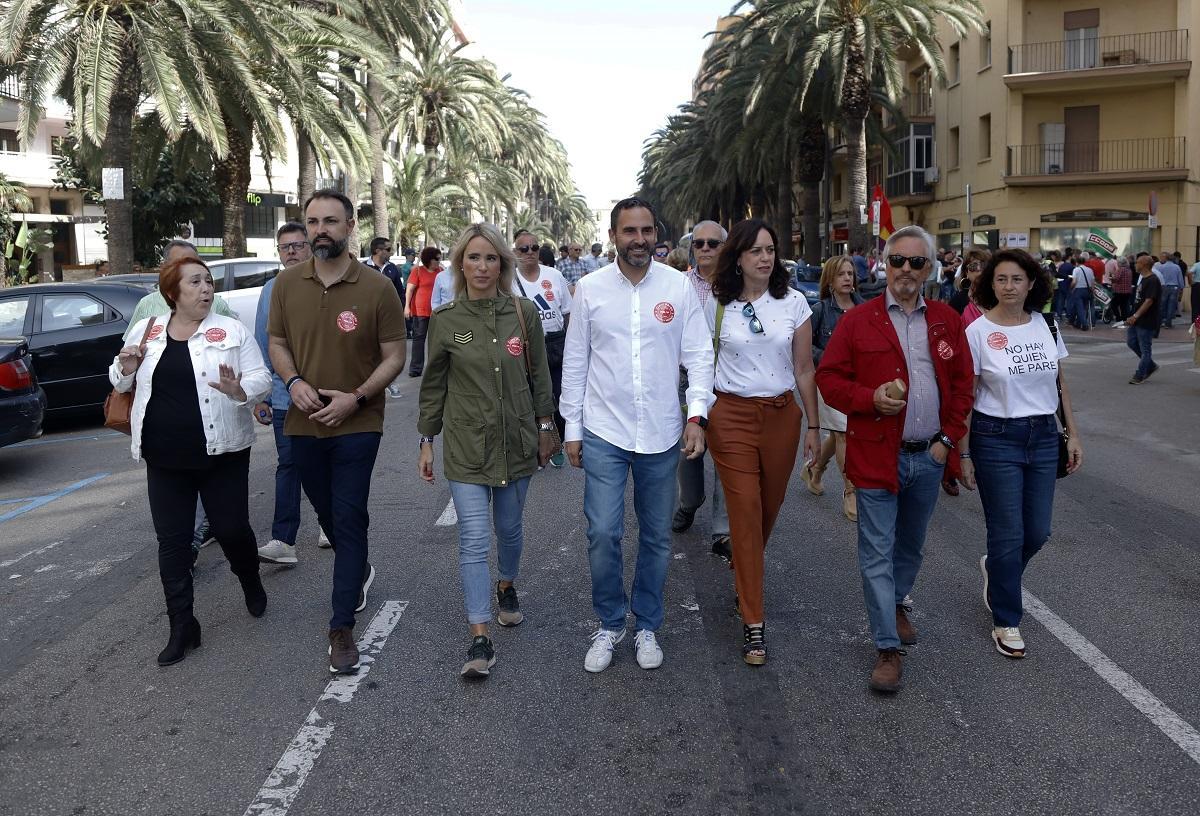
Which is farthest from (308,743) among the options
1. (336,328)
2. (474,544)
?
(336,328)

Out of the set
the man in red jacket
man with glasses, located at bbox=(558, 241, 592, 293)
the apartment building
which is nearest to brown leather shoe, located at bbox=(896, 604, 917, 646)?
the man in red jacket

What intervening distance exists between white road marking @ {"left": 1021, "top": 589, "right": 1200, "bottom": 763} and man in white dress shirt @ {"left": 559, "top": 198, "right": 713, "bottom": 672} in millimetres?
1792

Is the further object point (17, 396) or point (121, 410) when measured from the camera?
point (17, 396)

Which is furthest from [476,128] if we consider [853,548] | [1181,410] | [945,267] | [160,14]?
[853,548]

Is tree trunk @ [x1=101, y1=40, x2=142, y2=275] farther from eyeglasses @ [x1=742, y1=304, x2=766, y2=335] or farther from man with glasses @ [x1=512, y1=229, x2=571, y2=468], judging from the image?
eyeglasses @ [x1=742, y1=304, x2=766, y2=335]

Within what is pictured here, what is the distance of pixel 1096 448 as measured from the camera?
995cm

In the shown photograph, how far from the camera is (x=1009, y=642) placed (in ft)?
15.1

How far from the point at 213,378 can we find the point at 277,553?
1.69 metres

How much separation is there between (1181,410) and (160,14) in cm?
1531

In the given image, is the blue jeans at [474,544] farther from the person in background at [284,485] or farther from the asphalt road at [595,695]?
the person in background at [284,485]

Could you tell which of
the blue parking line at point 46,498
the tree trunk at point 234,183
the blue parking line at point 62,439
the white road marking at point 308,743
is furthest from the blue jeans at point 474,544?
the tree trunk at point 234,183

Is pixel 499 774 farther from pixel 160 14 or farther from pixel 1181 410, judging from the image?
pixel 160 14

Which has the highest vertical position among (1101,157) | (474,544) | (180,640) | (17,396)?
(1101,157)

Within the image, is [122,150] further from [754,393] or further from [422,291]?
[754,393]
